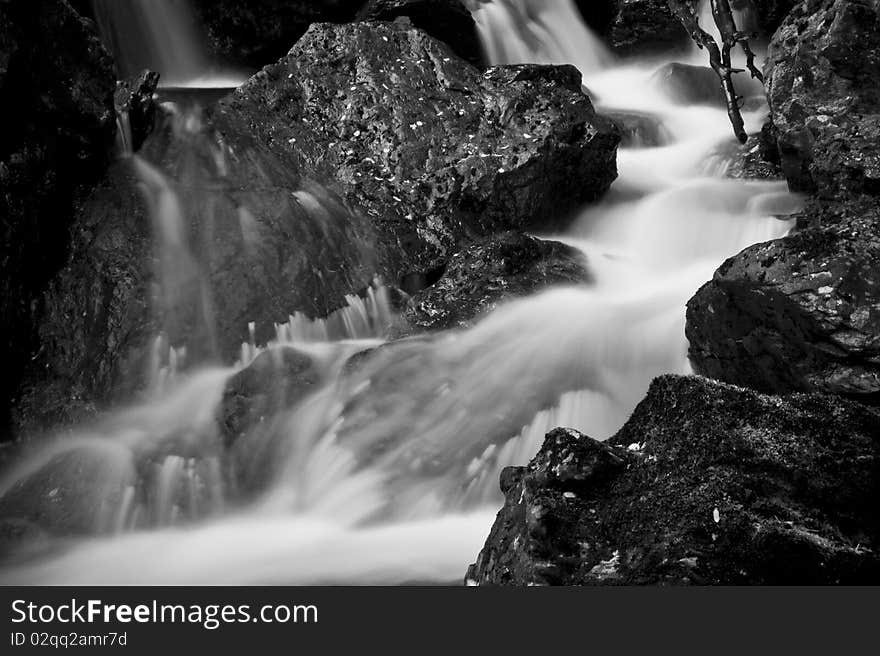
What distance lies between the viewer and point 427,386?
6.82m

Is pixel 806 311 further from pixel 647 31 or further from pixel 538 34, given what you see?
pixel 647 31

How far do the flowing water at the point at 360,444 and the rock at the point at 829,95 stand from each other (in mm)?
897

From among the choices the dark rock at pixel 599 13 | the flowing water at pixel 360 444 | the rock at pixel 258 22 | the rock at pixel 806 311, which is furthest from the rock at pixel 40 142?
the dark rock at pixel 599 13

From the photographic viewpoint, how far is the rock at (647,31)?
50.8 feet

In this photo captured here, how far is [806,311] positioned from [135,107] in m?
6.34

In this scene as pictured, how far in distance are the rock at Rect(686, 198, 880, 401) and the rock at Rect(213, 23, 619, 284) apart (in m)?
3.77

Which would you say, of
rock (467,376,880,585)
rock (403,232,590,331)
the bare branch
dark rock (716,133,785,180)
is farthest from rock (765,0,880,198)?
rock (467,376,880,585)

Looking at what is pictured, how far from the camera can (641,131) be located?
1186cm

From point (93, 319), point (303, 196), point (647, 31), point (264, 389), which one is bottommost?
point (264, 389)

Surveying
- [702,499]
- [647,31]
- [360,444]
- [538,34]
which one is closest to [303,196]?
[360,444]

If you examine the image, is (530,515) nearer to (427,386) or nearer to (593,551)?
(593,551)

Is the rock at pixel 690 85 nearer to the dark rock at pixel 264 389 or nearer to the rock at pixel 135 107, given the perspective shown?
the rock at pixel 135 107

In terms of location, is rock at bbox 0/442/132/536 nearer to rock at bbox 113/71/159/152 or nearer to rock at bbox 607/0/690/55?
rock at bbox 113/71/159/152

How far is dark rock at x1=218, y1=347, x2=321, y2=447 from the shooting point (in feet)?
22.0
